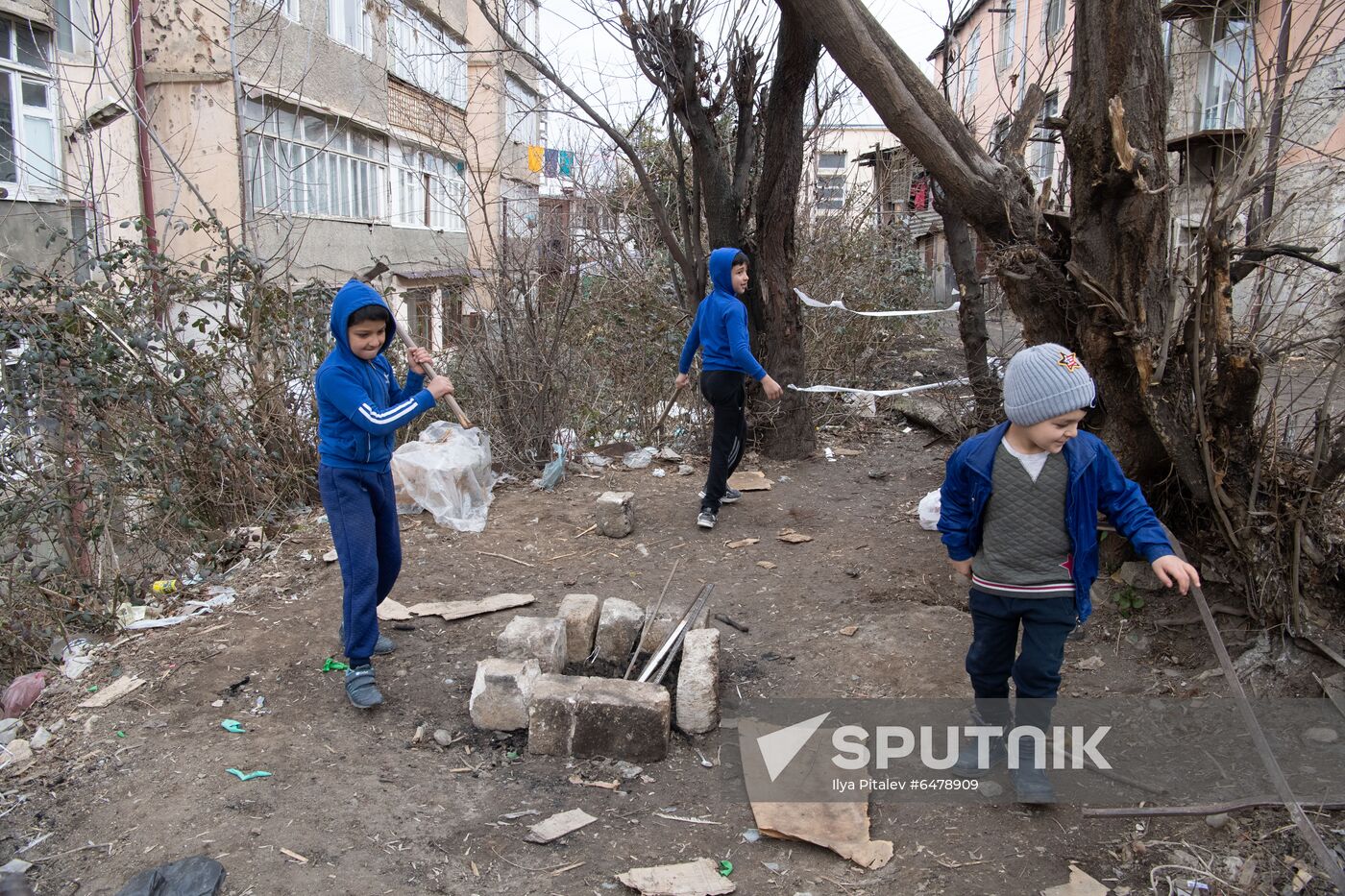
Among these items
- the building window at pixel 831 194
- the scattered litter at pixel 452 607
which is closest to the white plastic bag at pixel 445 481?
the scattered litter at pixel 452 607

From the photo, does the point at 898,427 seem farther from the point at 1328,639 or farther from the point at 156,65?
the point at 156,65

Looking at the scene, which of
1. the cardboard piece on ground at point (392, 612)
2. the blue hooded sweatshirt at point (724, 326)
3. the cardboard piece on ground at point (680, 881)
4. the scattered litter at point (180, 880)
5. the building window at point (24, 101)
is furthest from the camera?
the building window at point (24, 101)

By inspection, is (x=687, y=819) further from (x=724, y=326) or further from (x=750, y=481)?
(x=750, y=481)

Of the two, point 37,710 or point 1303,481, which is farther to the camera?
point 37,710

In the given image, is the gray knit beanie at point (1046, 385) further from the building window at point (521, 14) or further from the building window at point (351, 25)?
the building window at point (351, 25)

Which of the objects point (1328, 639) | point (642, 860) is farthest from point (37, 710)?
point (1328, 639)

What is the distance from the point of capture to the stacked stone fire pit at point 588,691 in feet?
10.6

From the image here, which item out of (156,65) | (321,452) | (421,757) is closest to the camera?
(421,757)

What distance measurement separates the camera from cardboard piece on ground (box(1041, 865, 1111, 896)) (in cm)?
249

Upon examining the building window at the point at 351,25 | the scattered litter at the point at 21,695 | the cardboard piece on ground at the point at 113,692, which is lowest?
the scattered litter at the point at 21,695

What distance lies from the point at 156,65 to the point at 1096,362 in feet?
41.2

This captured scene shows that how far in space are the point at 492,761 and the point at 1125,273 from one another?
3.15 metres

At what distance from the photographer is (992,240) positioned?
4.24m

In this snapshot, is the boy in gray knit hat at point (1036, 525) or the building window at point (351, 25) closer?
the boy in gray knit hat at point (1036, 525)
